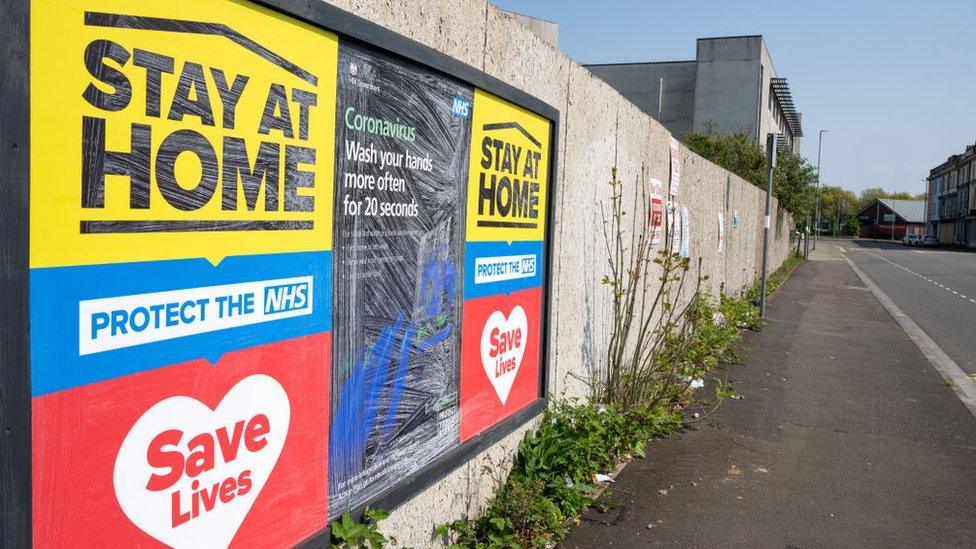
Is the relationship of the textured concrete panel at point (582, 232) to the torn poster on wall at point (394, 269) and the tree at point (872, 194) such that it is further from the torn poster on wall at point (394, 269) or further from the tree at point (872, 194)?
the tree at point (872, 194)

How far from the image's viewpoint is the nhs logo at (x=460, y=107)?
11.3ft

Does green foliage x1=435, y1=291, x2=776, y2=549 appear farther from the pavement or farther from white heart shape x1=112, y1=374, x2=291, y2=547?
white heart shape x1=112, y1=374, x2=291, y2=547

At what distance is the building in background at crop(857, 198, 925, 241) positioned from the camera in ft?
414

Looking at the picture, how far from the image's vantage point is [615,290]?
6.26 meters

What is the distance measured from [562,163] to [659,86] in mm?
42699

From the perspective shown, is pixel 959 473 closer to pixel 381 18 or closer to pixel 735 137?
pixel 381 18

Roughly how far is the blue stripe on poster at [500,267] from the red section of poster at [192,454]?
1220 millimetres

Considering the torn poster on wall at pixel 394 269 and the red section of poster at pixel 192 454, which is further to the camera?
the torn poster on wall at pixel 394 269

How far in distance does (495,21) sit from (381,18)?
112cm

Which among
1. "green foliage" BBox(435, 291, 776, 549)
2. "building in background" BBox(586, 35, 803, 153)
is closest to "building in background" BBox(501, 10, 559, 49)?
"green foliage" BBox(435, 291, 776, 549)

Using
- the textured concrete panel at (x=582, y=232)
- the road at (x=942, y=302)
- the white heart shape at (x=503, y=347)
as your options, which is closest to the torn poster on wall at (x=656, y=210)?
the textured concrete panel at (x=582, y=232)

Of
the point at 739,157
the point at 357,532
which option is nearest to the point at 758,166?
the point at 739,157

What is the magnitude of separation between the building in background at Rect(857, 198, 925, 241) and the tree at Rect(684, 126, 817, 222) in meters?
103

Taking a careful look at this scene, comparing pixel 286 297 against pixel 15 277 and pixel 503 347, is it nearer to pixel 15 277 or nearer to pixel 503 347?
pixel 15 277
